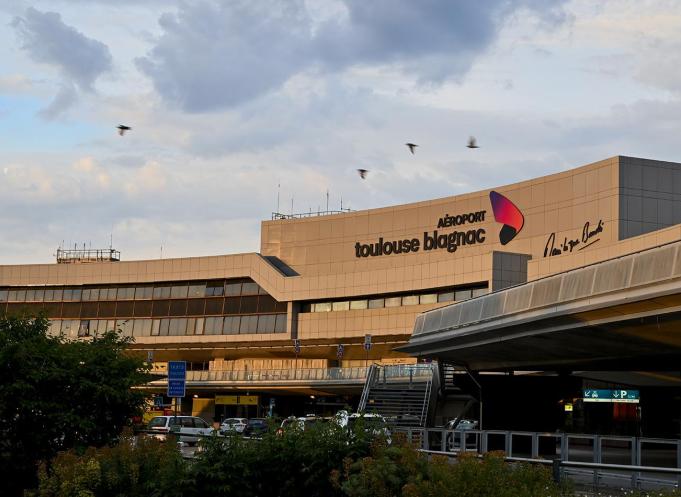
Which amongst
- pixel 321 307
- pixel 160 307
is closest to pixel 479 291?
pixel 321 307

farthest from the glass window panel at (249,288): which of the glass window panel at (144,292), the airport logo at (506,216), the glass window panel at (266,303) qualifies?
the airport logo at (506,216)

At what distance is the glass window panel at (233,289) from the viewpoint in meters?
97.1

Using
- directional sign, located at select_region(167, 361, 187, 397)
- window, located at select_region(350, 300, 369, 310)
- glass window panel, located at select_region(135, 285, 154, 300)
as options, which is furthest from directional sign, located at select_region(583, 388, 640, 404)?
glass window panel, located at select_region(135, 285, 154, 300)

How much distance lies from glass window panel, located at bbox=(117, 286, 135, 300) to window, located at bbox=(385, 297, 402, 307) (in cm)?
2693

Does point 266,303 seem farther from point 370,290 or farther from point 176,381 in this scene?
point 176,381

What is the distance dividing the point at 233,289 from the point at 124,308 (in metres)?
12.0

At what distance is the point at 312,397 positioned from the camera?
9788cm

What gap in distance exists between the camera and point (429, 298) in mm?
85125

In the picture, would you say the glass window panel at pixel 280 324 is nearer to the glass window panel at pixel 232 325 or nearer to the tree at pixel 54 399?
the glass window panel at pixel 232 325

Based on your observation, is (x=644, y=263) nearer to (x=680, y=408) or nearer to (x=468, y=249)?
(x=680, y=408)

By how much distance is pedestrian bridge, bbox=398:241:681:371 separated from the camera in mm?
24938

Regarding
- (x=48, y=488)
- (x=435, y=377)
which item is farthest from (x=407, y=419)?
(x=48, y=488)

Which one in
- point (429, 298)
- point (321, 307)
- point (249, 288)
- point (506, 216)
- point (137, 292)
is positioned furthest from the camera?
point (137, 292)
